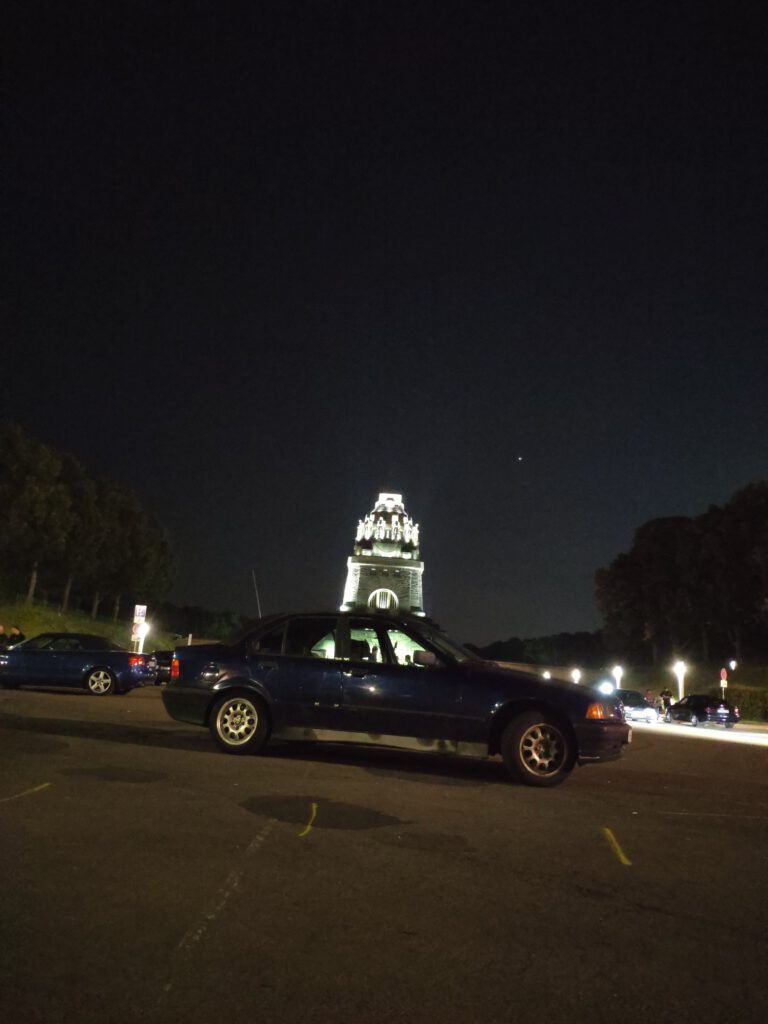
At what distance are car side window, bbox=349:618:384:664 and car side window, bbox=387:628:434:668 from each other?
16cm

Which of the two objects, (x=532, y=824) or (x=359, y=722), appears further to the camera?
(x=359, y=722)

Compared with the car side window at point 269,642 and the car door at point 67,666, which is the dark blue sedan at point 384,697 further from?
the car door at point 67,666

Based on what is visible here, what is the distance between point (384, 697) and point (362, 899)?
5130 millimetres

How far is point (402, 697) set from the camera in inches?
385

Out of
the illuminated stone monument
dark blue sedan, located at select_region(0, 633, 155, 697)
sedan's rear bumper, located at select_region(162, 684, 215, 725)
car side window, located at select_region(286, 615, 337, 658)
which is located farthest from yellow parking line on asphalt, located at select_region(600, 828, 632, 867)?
the illuminated stone monument

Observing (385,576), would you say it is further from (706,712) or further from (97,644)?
(97,644)

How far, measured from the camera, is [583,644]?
142500mm

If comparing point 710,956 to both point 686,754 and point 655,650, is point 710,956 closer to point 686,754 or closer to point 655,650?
point 686,754

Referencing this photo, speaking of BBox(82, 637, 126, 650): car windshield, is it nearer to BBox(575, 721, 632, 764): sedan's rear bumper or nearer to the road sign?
the road sign

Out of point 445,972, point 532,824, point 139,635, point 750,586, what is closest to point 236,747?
point 532,824

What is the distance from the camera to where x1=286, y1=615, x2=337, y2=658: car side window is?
1039 cm

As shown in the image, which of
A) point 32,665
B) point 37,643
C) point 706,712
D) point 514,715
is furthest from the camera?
point 706,712

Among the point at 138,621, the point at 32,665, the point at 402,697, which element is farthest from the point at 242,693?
the point at 138,621

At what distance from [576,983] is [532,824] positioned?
338 cm
